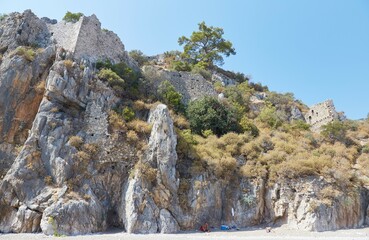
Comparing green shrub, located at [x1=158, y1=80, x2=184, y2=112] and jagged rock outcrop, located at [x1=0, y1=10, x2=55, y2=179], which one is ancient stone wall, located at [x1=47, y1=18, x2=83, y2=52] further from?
green shrub, located at [x1=158, y1=80, x2=184, y2=112]

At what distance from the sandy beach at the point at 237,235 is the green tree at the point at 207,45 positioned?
29971 mm

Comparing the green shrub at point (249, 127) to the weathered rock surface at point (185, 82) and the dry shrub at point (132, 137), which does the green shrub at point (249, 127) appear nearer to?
the weathered rock surface at point (185, 82)

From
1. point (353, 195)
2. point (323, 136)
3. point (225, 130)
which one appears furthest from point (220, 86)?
point (353, 195)

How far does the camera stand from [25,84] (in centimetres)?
2384

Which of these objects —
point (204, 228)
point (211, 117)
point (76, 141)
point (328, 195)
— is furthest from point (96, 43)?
point (328, 195)

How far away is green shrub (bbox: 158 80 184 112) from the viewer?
95.5ft

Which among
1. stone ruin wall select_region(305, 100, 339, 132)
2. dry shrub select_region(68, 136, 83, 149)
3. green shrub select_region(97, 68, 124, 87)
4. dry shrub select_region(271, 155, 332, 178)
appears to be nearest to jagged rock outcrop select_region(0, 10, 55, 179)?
dry shrub select_region(68, 136, 83, 149)

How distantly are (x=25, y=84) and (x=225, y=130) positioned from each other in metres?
16.1

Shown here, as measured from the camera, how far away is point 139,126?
2347 cm

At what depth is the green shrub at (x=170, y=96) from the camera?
2909cm

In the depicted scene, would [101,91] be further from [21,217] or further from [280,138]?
[280,138]

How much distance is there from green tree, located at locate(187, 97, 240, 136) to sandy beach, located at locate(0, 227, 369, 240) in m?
10.00

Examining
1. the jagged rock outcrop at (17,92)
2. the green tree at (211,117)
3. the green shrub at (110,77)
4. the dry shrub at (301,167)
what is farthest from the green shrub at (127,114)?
the dry shrub at (301,167)

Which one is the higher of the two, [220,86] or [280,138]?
[220,86]
